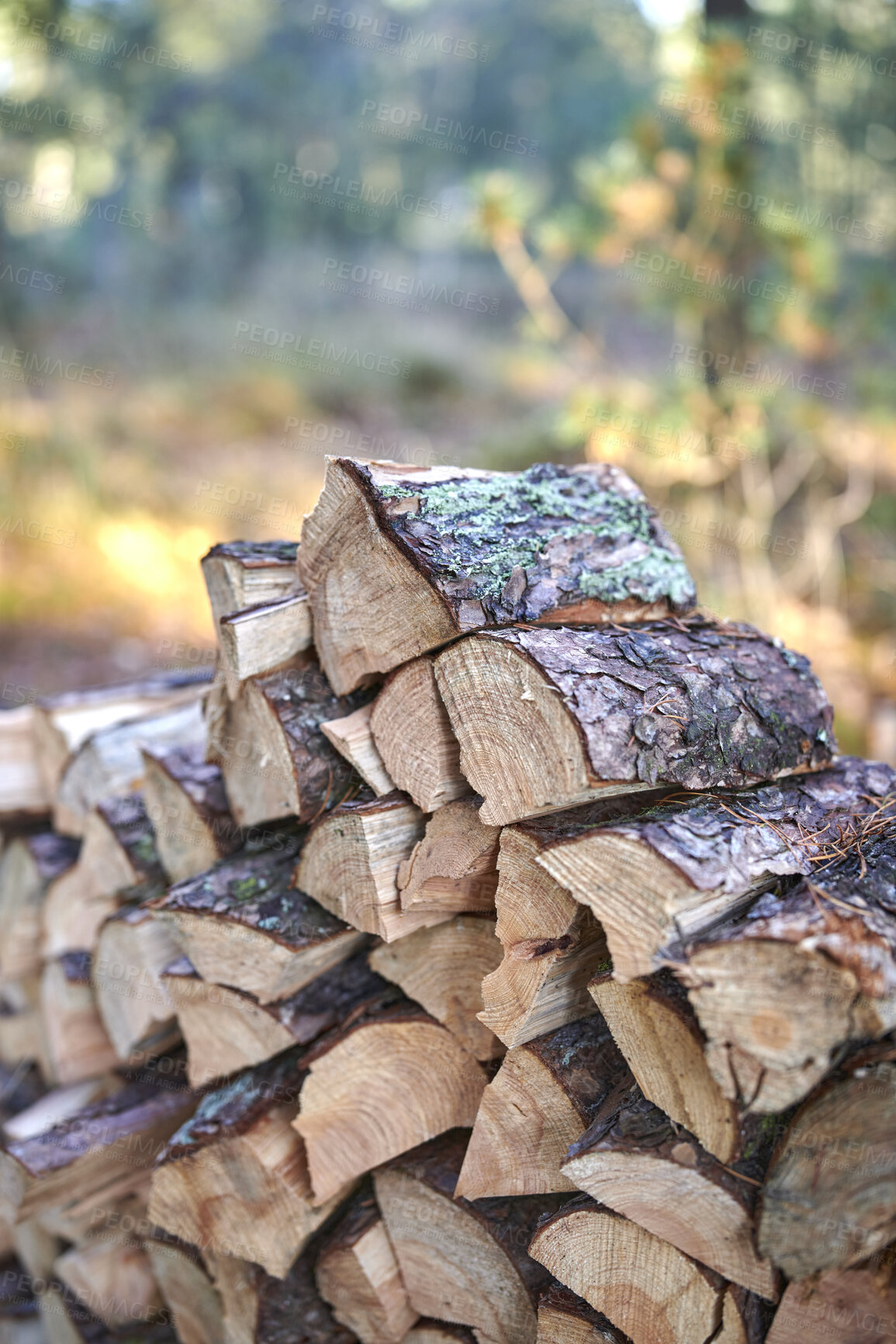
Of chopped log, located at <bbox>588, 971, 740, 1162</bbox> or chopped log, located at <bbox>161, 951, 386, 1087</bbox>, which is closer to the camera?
chopped log, located at <bbox>588, 971, 740, 1162</bbox>

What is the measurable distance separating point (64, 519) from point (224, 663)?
3.82 meters

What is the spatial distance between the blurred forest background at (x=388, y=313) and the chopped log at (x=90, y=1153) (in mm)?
2302

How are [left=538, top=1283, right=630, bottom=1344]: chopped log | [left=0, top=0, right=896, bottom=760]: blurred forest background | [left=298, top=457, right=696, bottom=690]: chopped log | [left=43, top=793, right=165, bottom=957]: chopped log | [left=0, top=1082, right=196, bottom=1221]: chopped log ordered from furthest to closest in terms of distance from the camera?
[left=0, top=0, right=896, bottom=760]: blurred forest background, [left=43, top=793, right=165, bottom=957]: chopped log, [left=0, top=1082, right=196, bottom=1221]: chopped log, [left=298, top=457, right=696, bottom=690]: chopped log, [left=538, top=1283, right=630, bottom=1344]: chopped log

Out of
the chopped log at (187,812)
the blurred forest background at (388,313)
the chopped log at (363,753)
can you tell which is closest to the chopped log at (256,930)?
the chopped log at (187,812)

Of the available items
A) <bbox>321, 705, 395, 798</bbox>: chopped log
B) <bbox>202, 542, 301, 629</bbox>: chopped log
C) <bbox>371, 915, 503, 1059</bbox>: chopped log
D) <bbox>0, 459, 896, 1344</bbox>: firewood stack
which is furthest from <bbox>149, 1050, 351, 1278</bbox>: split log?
<bbox>202, 542, 301, 629</bbox>: chopped log

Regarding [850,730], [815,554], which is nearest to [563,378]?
[815,554]

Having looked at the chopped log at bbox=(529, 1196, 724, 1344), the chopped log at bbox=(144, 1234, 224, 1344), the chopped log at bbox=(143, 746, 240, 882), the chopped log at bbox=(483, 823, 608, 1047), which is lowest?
the chopped log at bbox=(144, 1234, 224, 1344)

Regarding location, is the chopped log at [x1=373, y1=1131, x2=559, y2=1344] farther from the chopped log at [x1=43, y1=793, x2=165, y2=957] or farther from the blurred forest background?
the blurred forest background

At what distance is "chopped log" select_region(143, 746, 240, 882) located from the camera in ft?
6.02

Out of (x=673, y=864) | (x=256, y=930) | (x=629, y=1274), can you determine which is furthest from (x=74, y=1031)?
(x=673, y=864)

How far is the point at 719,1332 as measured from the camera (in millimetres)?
1192

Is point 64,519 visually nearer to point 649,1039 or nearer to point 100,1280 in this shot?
point 100,1280

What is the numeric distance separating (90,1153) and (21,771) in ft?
3.41

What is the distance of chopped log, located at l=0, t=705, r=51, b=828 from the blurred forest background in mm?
1478
